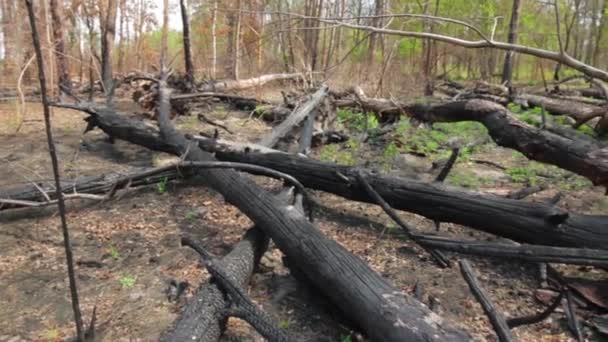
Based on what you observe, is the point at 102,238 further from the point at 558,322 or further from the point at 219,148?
the point at 558,322

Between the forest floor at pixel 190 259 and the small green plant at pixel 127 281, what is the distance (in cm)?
1

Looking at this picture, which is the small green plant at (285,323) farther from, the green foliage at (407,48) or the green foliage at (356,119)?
the green foliage at (407,48)

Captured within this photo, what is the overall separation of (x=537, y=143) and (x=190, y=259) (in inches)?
141

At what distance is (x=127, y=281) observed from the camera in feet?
10.5

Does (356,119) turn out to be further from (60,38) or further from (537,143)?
(60,38)

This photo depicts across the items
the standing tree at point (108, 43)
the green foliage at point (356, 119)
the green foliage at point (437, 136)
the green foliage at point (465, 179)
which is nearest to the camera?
the green foliage at point (465, 179)

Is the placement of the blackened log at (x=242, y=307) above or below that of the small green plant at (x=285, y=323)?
above

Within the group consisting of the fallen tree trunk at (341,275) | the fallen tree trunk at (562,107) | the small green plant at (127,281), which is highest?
the fallen tree trunk at (562,107)

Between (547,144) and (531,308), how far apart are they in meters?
2.05

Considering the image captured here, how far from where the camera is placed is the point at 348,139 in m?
7.08

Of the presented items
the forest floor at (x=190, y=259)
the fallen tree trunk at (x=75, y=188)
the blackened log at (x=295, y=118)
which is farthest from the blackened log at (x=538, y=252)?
the blackened log at (x=295, y=118)

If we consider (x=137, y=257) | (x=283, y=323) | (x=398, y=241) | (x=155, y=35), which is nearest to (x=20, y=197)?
(x=137, y=257)

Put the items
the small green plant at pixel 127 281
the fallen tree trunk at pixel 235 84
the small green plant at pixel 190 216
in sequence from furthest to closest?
the fallen tree trunk at pixel 235 84
the small green plant at pixel 190 216
the small green plant at pixel 127 281

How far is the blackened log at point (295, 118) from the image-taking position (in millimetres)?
5779
